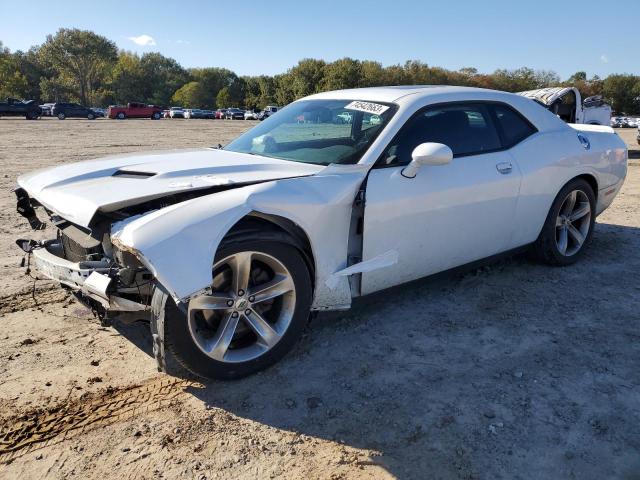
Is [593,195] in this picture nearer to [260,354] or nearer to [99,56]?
[260,354]

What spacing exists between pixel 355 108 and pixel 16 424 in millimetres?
2872

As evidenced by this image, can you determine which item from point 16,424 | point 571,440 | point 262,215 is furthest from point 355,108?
point 16,424

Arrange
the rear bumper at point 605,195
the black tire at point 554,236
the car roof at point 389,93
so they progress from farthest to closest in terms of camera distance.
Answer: the rear bumper at point 605,195, the black tire at point 554,236, the car roof at point 389,93

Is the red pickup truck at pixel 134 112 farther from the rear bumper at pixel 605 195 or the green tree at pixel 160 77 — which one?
the rear bumper at pixel 605 195

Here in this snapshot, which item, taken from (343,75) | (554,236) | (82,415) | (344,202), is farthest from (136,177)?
(343,75)

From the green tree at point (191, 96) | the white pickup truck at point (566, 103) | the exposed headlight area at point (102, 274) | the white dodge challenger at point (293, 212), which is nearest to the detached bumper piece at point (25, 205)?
the white dodge challenger at point (293, 212)

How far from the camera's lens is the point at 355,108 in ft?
12.4

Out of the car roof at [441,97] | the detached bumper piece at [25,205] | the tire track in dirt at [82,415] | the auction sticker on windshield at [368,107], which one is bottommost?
the tire track in dirt at [82,415]

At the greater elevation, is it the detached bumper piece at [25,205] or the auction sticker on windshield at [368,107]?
the auction sticker on windshield at [368,107]

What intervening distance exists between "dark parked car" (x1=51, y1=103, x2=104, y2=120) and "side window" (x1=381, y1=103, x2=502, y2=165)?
52219 millimetres

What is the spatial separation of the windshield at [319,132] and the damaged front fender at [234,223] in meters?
0.27

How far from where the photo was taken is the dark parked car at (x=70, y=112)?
48.8 m

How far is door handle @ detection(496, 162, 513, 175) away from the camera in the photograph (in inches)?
156

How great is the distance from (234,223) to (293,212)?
1.33ft
